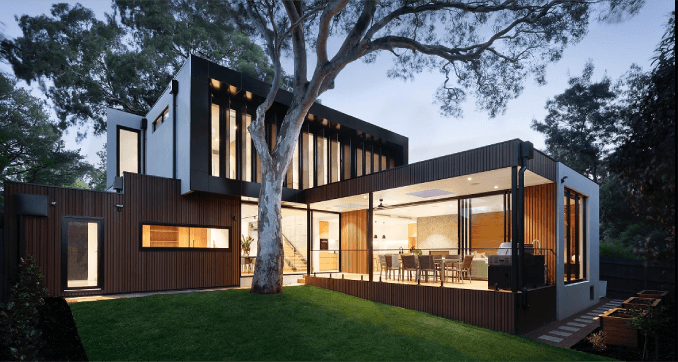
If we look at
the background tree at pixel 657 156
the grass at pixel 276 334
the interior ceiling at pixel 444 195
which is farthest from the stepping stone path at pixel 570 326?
the background tree at pixel 657 156

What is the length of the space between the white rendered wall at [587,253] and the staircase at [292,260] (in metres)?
8.69

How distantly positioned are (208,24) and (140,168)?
7.94 metres

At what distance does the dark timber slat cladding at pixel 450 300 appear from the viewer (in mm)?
7383

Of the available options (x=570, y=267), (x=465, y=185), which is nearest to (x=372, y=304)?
(x=465, y=185)

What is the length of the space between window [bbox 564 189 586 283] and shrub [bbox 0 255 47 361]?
1069cm

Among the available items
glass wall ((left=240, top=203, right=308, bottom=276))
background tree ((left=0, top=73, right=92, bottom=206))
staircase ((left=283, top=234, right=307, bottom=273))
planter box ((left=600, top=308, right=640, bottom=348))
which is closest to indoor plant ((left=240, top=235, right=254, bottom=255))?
glass wall ((left=240, top=203, right=308, bottom=276))

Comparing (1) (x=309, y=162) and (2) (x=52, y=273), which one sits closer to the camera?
(2) (x=52, y=273)

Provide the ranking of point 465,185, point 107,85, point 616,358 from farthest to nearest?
point 107,85
point 465,185
point 616,358

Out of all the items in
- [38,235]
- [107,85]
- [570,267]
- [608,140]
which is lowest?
[570,267]

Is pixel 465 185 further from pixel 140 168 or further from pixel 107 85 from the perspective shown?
pixel 107 85

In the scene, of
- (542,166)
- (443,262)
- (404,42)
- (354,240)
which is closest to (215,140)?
(404,42)

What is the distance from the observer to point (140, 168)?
47.5 feet

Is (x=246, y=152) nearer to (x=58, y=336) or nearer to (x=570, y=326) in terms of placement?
(x=58, y=336)

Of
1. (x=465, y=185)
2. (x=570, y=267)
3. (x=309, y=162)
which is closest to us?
(x=465, y=185)
